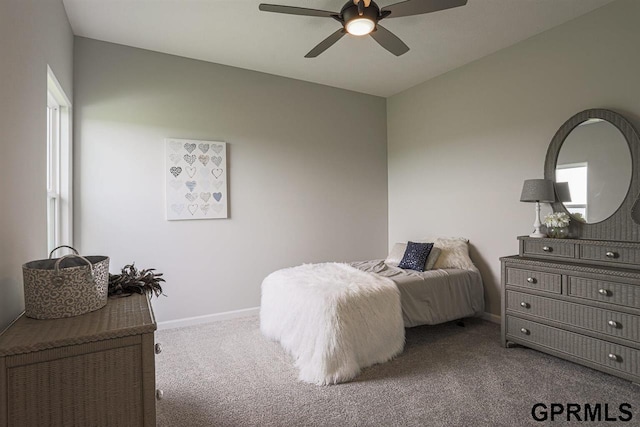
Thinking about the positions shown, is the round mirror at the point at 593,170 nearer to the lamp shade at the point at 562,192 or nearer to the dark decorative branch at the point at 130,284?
the lamp shade at the point at 562,192

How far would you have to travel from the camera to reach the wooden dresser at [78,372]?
3.52 ft

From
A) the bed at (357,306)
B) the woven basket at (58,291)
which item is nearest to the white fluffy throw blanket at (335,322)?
the bed at (357,306)

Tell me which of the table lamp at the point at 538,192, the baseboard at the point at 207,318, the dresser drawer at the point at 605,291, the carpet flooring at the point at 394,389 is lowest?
the carpet flooring at the point at 394,389

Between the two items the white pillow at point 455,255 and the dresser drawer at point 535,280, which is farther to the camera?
the white pillow at point 455,255

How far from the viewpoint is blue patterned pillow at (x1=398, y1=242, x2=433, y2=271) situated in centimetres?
349

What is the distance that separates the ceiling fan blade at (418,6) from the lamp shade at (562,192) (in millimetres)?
1907

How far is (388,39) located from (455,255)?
7.48 ft

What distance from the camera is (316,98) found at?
4398 mm

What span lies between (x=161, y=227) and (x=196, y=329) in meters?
1.12

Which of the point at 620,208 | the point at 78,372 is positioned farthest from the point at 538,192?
the point at 78,372

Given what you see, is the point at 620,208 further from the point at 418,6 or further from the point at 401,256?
the point at 418,6

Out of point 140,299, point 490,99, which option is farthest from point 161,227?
point 490,99

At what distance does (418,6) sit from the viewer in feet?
7.07

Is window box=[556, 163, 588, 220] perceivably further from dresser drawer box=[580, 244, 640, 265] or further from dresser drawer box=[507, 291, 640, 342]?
dresser drawer box=[507, 291, 640, 342]
